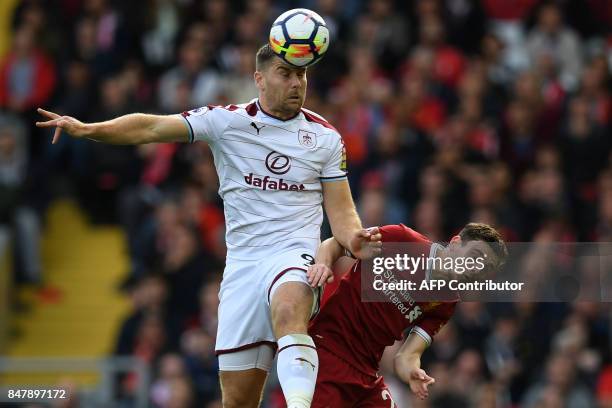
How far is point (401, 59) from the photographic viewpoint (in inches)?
723

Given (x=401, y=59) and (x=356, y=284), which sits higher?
(x=401, y=59)

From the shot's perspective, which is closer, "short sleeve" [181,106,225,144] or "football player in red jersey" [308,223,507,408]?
"short sleeve" [181,106,225,144]

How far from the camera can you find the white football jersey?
371 inches

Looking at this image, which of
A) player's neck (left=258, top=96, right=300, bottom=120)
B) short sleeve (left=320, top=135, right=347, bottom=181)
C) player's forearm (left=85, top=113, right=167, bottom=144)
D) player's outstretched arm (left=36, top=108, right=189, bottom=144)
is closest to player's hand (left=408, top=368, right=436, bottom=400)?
short sleeve (left=320, top=135, right=347, bottom=181)

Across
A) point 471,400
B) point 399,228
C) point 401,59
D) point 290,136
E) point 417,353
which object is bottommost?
point 471,400

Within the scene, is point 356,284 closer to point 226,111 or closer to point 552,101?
point 226,111

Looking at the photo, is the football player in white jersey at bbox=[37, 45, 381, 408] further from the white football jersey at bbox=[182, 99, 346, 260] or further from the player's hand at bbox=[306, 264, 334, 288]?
the player's hand at bbox=[306, 264, 334, 288]

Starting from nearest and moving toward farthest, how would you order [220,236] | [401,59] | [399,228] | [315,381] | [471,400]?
[315,381] → [399,228] → [471,400] → [220,236] → [401,59]

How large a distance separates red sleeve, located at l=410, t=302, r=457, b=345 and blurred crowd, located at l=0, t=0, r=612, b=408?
4405mm

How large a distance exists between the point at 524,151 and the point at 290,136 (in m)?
7.77

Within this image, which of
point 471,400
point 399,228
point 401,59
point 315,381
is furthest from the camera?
point 401,59

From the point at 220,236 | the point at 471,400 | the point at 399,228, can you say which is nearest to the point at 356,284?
the point at 399,228

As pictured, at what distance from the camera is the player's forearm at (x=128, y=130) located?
9000 millimetres

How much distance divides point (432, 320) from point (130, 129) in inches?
94.6
